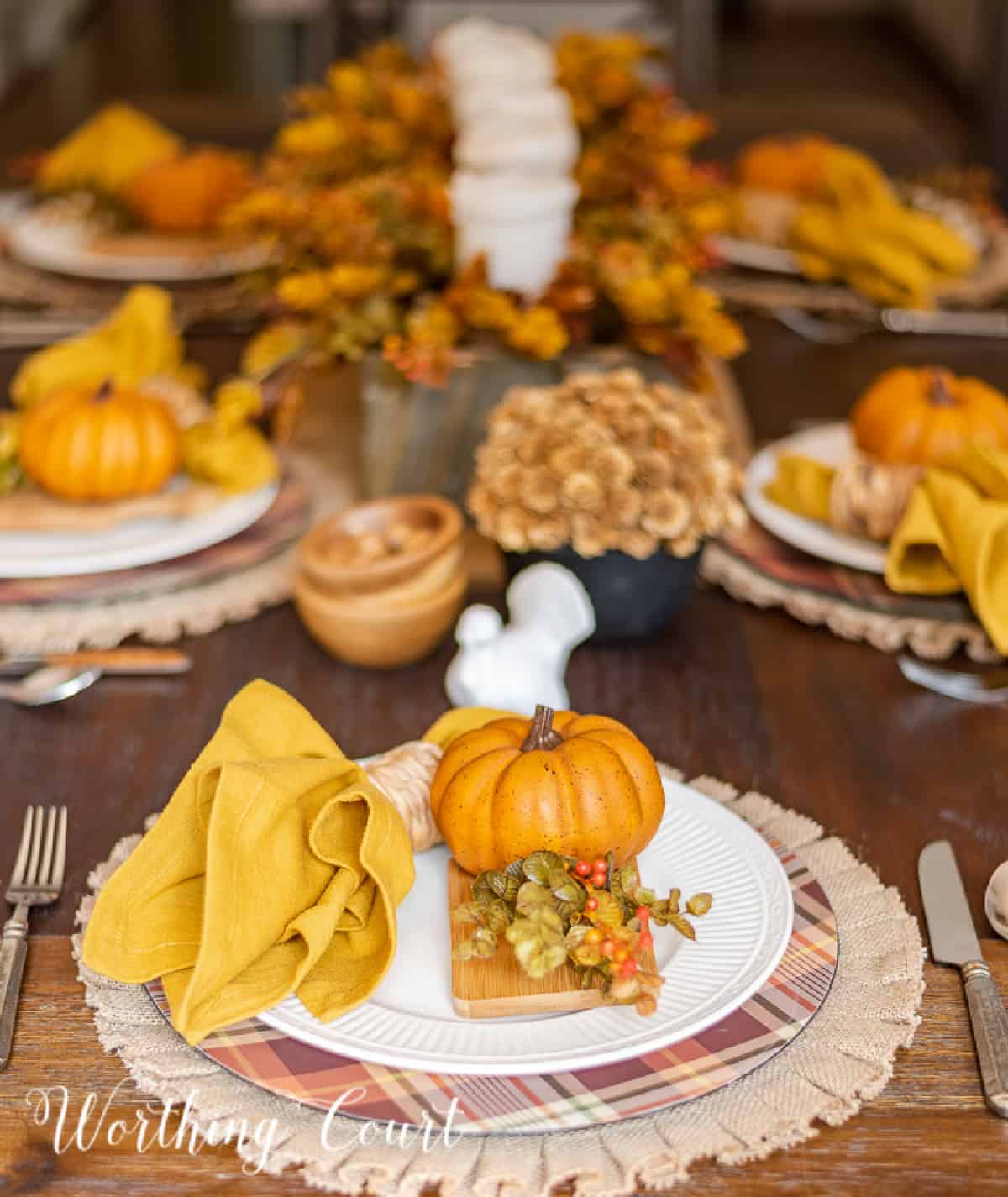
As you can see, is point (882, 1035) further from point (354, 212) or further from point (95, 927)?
point (354, 212)

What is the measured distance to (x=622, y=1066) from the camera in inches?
26.6

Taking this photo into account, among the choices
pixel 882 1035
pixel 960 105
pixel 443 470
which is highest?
pixel 882 1035

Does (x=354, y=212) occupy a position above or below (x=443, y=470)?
above

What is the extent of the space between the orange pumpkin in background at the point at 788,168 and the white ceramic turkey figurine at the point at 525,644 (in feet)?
4.65

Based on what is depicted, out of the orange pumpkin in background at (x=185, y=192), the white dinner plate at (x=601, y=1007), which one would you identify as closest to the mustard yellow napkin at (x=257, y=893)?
the white dinner plate at (x=601, y=1007)

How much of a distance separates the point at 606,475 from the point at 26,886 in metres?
0.49

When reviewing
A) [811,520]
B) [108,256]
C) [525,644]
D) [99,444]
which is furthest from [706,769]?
[108,256]

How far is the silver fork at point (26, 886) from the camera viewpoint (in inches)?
29.1

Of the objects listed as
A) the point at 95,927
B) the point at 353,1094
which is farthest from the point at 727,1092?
the point at 95,927

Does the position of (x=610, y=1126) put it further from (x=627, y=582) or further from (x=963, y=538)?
(x=963, y=538)

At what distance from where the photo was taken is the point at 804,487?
1.30m

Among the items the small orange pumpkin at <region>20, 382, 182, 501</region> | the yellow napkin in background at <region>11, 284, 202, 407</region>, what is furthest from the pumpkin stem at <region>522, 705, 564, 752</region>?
the yellow napkin in background at <region>11, 284, 202, 407</region>

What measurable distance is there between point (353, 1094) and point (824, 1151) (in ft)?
0.69

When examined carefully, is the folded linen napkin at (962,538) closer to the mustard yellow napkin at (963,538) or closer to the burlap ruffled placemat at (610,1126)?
the mustard yellow napkin at (963,538)
